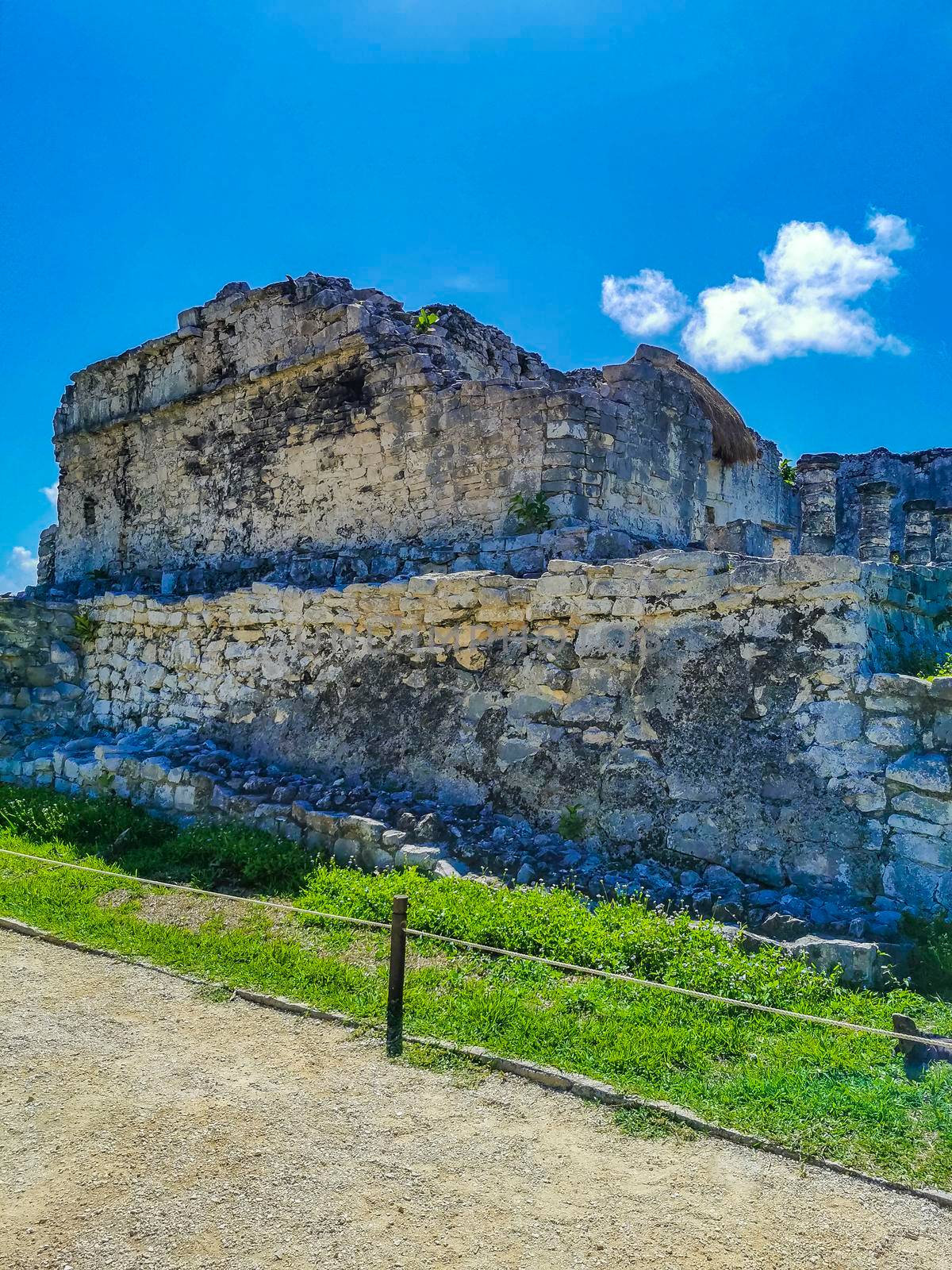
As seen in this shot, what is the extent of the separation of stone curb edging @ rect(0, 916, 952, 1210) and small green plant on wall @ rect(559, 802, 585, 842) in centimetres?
261

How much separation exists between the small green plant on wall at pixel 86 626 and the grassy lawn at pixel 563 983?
207 inches

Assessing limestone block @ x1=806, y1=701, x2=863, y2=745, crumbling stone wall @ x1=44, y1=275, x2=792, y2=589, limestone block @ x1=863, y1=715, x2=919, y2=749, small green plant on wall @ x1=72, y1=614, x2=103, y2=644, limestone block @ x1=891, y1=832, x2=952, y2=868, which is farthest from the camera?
small green plant on wall @ x1=72, y1=614, x2=103, y2=644

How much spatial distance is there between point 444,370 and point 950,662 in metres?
6.27

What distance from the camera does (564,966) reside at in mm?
4570

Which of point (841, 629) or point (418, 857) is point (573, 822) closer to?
point (418, 857)

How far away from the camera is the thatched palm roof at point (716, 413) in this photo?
10.3 m

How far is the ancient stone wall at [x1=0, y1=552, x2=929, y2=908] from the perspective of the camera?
5.79m

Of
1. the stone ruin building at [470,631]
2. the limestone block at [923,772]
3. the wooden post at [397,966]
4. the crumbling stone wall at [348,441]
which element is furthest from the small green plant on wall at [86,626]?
the limestone block at [923,772]

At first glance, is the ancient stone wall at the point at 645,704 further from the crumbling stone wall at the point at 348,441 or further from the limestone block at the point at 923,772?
the crumbling stone wall at the point at 348,441

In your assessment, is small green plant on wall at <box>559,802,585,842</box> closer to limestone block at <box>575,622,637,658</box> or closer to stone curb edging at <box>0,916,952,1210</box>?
limestone block at <box>575,622,637,658</box>

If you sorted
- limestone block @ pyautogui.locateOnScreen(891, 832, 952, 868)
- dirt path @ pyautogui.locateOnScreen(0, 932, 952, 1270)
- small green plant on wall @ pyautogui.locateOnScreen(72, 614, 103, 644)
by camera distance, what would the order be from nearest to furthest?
dirt path @ pyautogui.locateOnScreen(0, 932, 952, 1270) → limestone block @ pyautogui.locateOnScreen(891, 832, 952, 868) → small green plant on wall @ pyautogui.locateOnScreen(72, 614, 103, 644)

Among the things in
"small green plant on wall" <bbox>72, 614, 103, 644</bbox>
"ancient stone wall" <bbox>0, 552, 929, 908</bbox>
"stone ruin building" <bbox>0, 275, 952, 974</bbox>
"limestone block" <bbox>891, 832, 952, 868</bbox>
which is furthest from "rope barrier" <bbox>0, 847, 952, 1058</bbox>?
"small green plant on wall" <bbox>72, 614, 103, 644</bbox>

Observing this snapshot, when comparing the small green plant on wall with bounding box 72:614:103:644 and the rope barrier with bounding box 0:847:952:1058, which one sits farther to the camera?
the small green plant on wall with bounding box 72:614:103:644

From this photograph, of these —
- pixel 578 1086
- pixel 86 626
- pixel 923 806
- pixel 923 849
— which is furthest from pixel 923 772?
pixel 86 626
